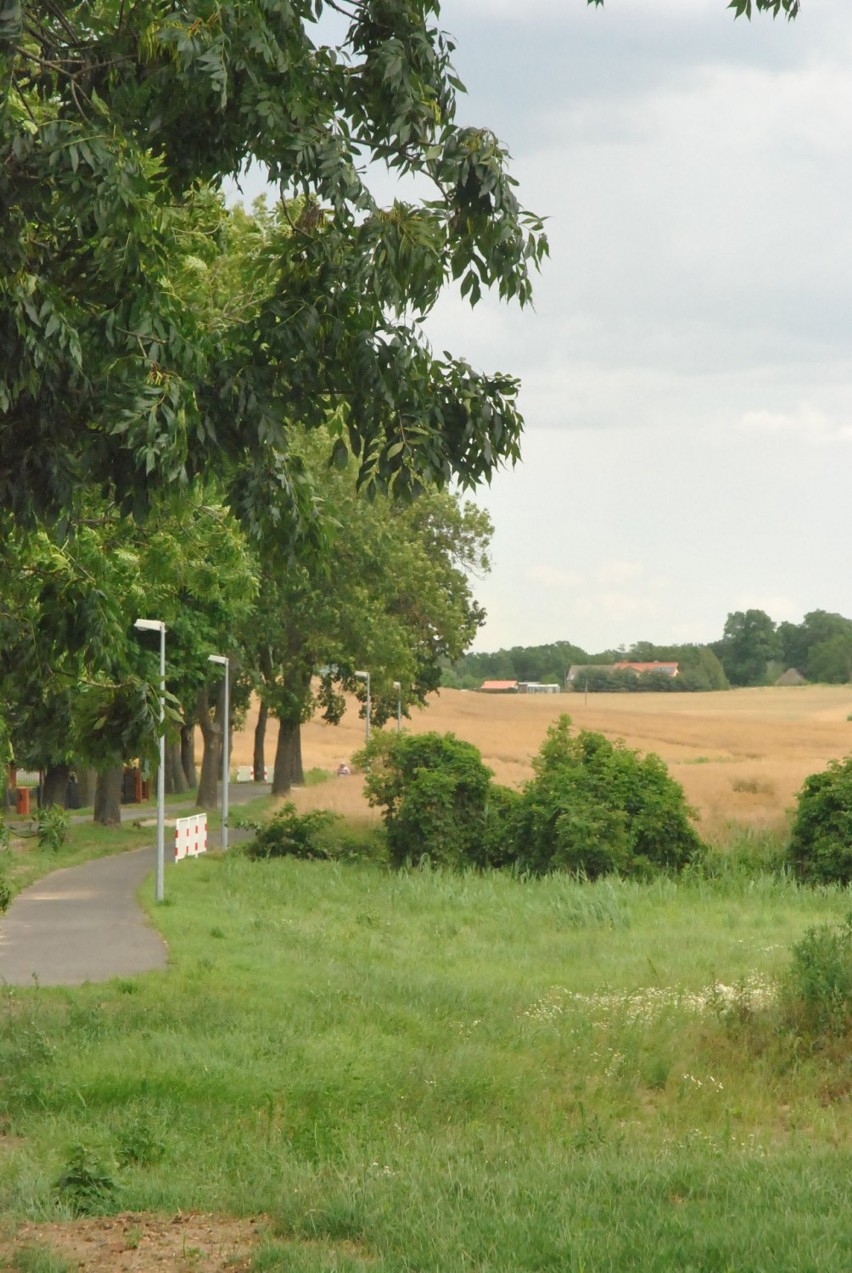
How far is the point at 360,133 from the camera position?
839cm

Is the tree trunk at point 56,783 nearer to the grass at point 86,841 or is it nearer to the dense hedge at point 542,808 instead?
the grass at point 86,841

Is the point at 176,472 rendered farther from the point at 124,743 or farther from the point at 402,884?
the point at 402,884

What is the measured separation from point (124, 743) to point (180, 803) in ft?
148

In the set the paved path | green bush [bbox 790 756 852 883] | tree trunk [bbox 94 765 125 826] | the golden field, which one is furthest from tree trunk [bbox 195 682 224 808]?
green bush [bbox 790 756 852 883]

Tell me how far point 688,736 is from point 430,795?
1472 inches

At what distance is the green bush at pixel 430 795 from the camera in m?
34.3

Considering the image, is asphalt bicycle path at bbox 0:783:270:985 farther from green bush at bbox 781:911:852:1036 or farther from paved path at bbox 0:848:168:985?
green bush at bbox 781:911:852:1036

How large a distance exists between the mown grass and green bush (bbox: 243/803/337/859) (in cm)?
1359

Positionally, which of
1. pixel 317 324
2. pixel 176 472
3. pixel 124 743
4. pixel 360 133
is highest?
pixel 360 133

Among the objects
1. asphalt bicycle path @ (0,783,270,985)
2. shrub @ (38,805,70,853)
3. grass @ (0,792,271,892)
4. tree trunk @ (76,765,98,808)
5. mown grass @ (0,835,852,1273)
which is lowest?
tree trunk @ (76,765,98,808)

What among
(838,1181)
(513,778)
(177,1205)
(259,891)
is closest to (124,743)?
(177,1205)

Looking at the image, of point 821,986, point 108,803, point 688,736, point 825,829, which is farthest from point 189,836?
point 688,736

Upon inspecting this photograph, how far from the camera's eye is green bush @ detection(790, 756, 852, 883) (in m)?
30.3

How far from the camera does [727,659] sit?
109188mm
